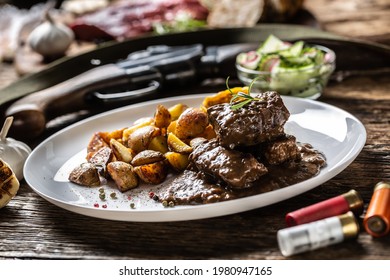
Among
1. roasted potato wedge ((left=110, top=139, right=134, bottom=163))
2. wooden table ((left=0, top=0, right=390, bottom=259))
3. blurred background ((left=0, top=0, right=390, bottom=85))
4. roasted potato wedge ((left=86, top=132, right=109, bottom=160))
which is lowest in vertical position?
blurred background ((left=0, top=0, right=390, bottom=85))

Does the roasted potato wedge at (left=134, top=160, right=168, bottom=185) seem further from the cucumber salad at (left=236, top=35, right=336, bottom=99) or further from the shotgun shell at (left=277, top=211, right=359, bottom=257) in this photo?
the cucumber salad at (left=236, top=35, right=336, bottom=99)

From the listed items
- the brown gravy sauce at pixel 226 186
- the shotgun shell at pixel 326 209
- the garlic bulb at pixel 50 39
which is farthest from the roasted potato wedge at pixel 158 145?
the garlic bulb at pixel 50 39

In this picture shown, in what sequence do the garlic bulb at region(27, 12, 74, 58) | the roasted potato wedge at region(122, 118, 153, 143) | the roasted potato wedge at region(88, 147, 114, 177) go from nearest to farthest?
1. the roasted potato wedge at region(88, 147, 114, 177)
2. the roasted potato wedge at region(122, 118, 153, 143)
3. the garlic bulb at region(27, 12, 74, 58)

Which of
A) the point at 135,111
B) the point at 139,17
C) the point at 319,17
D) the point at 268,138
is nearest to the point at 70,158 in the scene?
the point at 135,111

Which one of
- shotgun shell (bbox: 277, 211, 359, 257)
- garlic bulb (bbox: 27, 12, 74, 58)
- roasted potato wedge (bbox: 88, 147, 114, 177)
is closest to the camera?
shotgun shell (bbox: 277, 211, 359, 257)

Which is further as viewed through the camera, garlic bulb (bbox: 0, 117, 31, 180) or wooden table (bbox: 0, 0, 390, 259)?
garlic bulb (bbox: 0, 117, 31, 180)

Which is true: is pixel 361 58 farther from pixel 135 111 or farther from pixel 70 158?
pixel 70 158

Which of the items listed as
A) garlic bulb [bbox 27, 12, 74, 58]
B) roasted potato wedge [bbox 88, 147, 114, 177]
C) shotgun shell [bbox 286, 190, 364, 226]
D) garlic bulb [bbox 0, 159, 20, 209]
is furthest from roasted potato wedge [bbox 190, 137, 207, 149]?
garlic bulb [bbox 27, 12, 74, 58]
